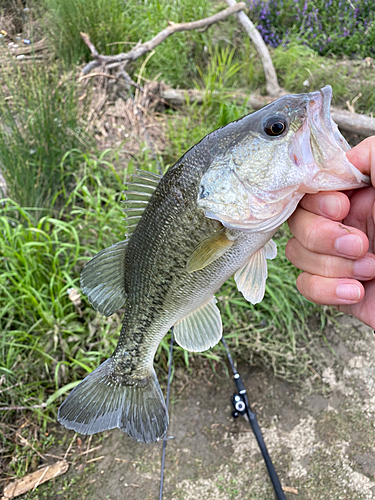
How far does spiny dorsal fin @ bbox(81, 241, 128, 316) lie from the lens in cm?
142

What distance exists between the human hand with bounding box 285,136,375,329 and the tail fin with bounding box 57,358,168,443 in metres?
0.75

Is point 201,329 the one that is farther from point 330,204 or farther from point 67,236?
point 67,236

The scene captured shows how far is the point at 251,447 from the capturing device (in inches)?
99.1

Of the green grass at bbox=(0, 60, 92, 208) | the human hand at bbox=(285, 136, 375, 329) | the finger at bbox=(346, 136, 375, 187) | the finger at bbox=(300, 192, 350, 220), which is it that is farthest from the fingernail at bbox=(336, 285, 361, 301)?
the green grass at bbox=(0, 60, 92, 208)

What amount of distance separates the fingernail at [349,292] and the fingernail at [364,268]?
0.05 meters

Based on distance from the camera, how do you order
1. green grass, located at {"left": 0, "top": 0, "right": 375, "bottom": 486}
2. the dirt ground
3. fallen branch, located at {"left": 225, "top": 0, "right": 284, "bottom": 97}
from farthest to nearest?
fallen branch, located at {"left": 225, "top": 0, "right": 284, "bottom": 97}, green grass, located at {"left": 0, "top": 0, "right": 375, "bottom": 486}, the dirt ground

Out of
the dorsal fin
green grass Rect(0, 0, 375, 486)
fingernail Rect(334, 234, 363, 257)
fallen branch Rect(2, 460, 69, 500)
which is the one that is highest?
the dorsal fin

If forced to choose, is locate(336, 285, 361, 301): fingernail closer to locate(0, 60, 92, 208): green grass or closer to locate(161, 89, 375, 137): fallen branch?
locate(0, 60, 92, 208): green grass

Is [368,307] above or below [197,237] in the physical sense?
below

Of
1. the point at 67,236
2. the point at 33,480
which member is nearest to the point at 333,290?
the point at 33,480

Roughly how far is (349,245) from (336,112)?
10.8 ft

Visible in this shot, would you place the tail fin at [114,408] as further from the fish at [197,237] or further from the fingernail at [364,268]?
the fingernail at [364,268]

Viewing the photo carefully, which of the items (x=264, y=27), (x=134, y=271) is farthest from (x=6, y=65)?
(x=264, y=27)

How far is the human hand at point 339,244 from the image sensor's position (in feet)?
4.09
